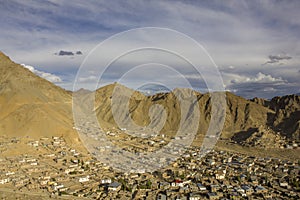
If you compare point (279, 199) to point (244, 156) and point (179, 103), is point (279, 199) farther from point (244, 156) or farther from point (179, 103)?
point (179, 103)

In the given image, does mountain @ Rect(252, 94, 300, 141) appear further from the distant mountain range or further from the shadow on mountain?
the shadow on mountain

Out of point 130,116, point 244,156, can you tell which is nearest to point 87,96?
point 130,116

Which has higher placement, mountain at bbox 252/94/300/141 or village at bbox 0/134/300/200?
mountain at bbox 252/94/300/141

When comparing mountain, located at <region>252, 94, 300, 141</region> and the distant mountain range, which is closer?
the distant mountain range

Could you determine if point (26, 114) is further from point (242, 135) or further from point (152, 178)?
point (242, 135)

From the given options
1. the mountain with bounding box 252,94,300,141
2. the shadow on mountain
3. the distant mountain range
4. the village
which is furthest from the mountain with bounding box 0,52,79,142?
the mountain with bounding box 252,94,300,141

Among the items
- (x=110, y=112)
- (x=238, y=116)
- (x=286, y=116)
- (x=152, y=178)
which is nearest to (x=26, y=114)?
(x=152, y=178)

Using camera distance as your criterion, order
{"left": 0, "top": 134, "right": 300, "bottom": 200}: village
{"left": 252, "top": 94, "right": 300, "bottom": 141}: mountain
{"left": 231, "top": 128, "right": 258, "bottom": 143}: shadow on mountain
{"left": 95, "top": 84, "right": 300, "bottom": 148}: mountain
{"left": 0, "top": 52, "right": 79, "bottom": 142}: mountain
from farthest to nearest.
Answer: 1. {"left": 252, "top": 94, "right": 300, "bottom": 141}: mountain
2. {"left": 231, "top": 128, "right": 258, "bottom": 143}: shadow on mountain
3. {"left": 95, "top": 84, "right": 300, "bottom": 148}: mountain
4. {"left": 0, "top": 52, "right": 79, "bottom": 142}: mountain
5. {"left": 0, "top": 134, "right": 300, "bottom": 200}: village
